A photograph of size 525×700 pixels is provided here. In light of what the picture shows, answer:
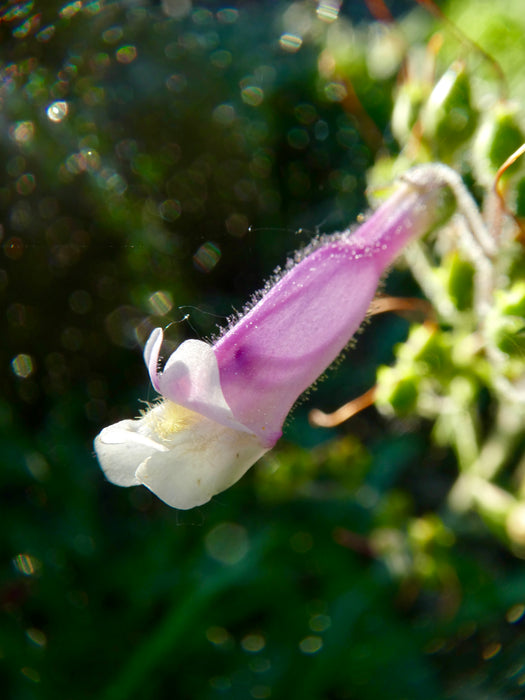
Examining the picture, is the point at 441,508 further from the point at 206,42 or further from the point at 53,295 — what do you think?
the point at 206,42

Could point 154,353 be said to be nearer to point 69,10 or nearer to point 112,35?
point 69,10

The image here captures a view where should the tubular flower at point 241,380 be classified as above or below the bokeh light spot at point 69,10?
below

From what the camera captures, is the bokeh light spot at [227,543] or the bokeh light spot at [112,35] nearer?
the bokeh light spot at [227,543]

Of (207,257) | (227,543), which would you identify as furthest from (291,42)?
(227,543)

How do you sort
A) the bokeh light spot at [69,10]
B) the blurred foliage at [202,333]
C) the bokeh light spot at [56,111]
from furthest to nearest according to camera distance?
the bokeh light spot at [56,111] < the bokeh light spot at [69,10] < the blurred foliage at [202,333]

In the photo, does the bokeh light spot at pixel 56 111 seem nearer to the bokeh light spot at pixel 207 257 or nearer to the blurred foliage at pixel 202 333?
the blurred foliage at pixel 202 333

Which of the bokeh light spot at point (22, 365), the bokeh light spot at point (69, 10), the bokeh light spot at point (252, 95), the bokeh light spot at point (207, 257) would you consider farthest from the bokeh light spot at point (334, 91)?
the bokeh light spot at point (22, 365)
